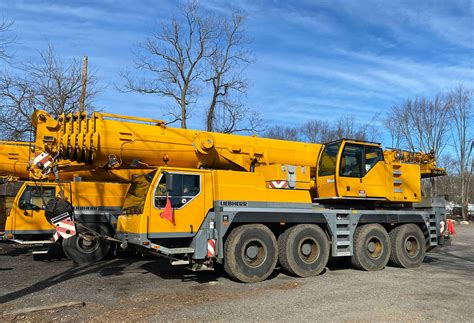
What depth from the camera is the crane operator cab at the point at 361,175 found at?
10.4m

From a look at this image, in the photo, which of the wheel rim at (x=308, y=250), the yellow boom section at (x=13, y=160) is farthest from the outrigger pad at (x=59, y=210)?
the wheel rim at (x=308, y=250)

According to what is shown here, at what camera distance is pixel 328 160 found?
10.7 meters

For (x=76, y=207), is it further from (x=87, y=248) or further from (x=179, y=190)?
(x=179, y=190)

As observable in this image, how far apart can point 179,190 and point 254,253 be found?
83.4 inches

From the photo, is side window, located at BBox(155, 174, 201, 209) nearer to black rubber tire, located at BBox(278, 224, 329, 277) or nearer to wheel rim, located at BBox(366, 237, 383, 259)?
black rubber tire, located at BBox(278, 224, 329, 277)

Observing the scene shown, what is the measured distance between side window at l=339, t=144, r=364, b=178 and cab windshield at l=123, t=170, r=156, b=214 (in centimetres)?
467

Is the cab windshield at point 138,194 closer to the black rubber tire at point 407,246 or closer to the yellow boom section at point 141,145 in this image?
the yellow boom section at point 141,145

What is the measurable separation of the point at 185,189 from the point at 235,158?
183 centimetres

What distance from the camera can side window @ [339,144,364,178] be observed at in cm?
1047

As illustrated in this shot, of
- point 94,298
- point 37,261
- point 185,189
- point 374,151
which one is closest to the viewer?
point 94,298

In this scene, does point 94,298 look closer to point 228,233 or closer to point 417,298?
point 228,233

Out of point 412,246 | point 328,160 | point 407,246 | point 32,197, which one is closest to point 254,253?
point 328,160

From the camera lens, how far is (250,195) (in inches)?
365

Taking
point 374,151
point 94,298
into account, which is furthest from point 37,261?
point 374,151
